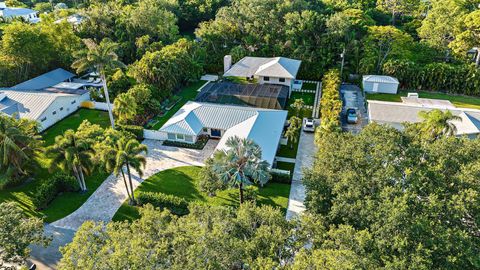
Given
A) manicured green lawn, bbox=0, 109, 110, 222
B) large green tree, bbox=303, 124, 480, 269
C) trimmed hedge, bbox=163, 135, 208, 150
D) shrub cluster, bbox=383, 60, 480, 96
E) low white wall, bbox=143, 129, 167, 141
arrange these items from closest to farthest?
large green tree, bbox=303, 124, 480, 269 → manicured green lawn, bbox=0, 109, 110, 222 → trimmed hedge, bbox=163, 135, 208, 150 → low white wall, bbox=143, 129, 167, 141 → shrub cluster, bbox=383, 60, 480, 96

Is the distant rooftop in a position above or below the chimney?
below

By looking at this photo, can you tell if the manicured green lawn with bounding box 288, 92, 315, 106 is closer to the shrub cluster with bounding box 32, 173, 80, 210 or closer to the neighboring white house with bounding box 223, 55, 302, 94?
the neighboring white house with bounding box 223, 55, 302, 94

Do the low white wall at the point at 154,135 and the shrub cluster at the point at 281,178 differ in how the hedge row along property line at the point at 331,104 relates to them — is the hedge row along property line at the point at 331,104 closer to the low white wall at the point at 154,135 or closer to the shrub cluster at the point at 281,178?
the shrub cluster at the point at 281,178

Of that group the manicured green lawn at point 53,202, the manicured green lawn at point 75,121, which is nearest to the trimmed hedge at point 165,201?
the manicured green lawn at point 53,202

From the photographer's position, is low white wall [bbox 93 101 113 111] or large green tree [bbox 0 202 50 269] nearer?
large green tree [bbox 0 202 50 269]

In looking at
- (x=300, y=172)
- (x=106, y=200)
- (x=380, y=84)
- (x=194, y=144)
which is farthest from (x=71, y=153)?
(x=380, y=84)

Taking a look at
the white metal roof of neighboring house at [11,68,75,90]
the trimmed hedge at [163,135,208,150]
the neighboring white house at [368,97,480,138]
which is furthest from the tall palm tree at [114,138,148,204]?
the white metal roof of neighboring house at [11,68,75,90]

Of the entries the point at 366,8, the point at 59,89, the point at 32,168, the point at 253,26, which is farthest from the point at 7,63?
the point at 366,8

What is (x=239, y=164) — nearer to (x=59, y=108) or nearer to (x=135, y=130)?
(x=135, y=130)

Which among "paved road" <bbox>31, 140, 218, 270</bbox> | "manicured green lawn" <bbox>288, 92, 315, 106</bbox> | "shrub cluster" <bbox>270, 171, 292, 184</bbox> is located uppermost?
"manicured green lawn" <bbox>288, 92, 315, 106</bbox>
